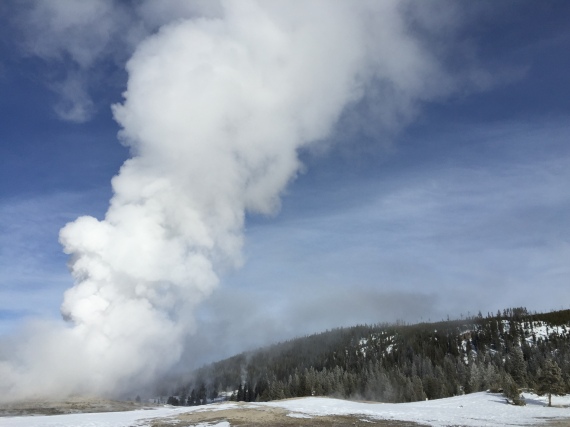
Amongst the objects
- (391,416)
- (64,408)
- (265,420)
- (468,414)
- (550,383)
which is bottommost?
(468,414)

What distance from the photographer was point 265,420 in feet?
134

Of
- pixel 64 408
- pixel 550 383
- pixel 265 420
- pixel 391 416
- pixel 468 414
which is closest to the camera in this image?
pixel 265 420

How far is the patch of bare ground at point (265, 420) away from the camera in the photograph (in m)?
37.6

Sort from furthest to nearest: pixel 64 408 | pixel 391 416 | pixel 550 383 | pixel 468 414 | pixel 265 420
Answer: pixel 64 408 → pixel 550 383 → pixel 468 414 → pixel 391 416 → pixel 265 420

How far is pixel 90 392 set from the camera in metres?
104

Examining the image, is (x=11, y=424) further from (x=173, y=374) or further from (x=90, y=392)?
(x=173, y=374)

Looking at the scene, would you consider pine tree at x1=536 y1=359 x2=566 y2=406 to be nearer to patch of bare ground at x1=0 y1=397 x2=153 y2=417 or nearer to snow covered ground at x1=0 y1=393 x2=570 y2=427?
snow covered ground at x1=0 y1=393 x2=570 y2=427

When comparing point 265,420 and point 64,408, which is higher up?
point 265,420

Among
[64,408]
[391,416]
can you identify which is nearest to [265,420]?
[391,416]

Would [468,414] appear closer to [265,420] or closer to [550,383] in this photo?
[265,420]

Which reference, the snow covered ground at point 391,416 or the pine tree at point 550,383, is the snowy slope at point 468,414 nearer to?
the snow covered ground at point 391,416

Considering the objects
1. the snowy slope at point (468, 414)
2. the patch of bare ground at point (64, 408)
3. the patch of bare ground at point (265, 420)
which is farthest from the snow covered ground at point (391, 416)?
the patch of bare ground at point (64, 408)

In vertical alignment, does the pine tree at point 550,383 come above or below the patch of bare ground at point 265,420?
below

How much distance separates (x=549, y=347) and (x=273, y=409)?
170820mm
